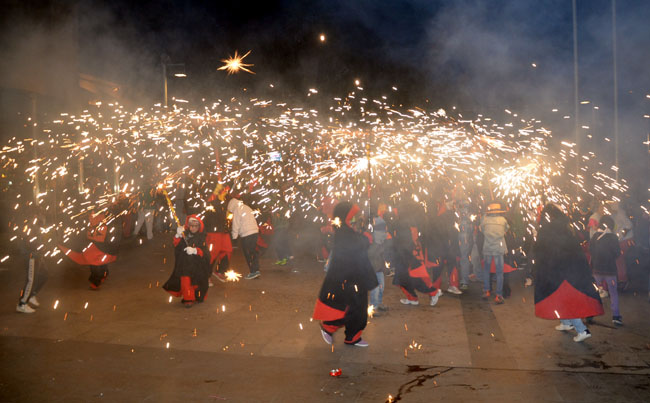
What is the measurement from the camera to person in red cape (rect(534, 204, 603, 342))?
610cm

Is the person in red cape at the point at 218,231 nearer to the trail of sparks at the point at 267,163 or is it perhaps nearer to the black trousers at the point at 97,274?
the trail of sparks at the point at 267,163

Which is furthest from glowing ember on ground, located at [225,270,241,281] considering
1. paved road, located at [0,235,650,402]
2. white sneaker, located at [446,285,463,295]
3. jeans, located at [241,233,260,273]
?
white sneaker, located at [446,285,463,295]

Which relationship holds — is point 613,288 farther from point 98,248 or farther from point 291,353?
point 98,248

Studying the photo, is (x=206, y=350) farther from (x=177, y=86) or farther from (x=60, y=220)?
(x=177, y=86)

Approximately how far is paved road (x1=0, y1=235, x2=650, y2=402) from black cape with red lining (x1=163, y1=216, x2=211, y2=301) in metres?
0.26

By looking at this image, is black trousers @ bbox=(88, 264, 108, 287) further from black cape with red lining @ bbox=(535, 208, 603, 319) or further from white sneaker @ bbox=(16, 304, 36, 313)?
black cape with red lining @ bbox=(535, 208, 603, 319)

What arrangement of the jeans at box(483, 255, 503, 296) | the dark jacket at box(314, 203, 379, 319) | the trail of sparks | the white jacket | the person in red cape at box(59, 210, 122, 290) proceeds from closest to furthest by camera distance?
the dark jacket at box(314, 203, 379, 319) → the jeans at box(483, 255, 503, 296) → the person in red cape at box(59, 210, 122, 290) → the white jacket → the trail of sparks

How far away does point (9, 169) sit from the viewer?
13.4 metres

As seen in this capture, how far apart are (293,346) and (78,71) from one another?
8.67 m

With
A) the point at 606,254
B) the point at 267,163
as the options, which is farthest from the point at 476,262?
the point at 267,163

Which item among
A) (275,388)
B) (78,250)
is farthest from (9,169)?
(275,388)

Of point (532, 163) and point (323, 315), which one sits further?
point (532, 163)

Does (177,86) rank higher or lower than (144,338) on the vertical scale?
higher

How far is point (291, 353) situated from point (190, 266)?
9.12 ft
